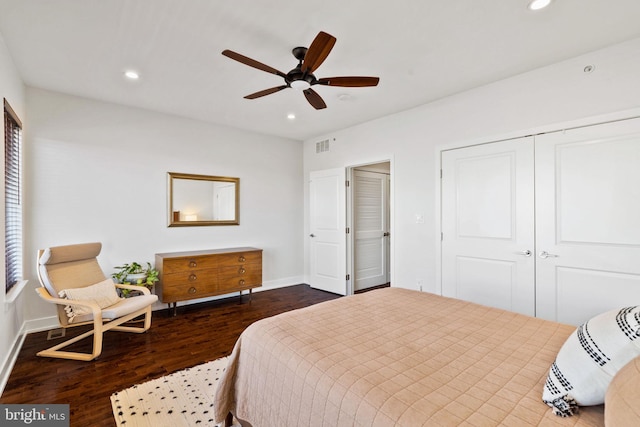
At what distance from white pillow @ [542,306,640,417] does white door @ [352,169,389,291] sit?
3.89 m

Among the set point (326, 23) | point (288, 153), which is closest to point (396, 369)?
point (326, 23)

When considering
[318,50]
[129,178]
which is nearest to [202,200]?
[129,178]

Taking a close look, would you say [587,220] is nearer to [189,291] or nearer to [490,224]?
[490,224]

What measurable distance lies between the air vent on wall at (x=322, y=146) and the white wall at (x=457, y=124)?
0.09m

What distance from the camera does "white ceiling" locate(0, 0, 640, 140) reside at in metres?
2.00

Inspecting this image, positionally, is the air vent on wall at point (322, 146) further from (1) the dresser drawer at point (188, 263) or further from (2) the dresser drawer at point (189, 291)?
(2) the dresser drawer at point (189, 291)

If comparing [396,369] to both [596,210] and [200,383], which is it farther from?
[596,210]

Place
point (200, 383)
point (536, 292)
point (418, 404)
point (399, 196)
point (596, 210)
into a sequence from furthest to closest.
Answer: point (399, 196)
point (536, 292)
point (596, 210)
point (200, 383)
point (418, 404)

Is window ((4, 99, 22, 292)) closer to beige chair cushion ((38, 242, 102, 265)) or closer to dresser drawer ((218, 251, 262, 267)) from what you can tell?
beige chair cushion ((38, 242, 102, 265))

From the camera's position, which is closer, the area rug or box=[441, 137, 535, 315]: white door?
the area rug

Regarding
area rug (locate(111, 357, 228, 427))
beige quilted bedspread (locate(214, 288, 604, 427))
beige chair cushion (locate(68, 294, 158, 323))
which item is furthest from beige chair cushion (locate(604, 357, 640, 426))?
beige chair cushion (locate(68, 294, 158, 323))

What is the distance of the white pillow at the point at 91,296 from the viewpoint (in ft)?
8.73

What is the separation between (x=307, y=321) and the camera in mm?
1812

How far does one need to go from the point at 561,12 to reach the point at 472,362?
233 centimetres
